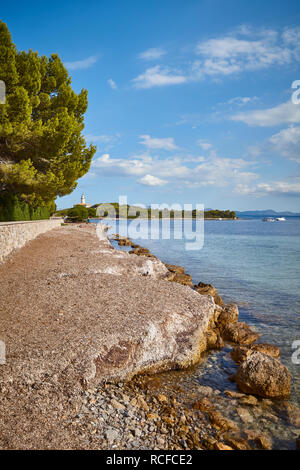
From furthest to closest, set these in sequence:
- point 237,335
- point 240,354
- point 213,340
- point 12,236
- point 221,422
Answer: point 12,236
point 237,335
point 213,340
point 240,354
point 221,422

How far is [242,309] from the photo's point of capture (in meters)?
11.9

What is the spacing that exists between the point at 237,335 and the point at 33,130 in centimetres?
1693

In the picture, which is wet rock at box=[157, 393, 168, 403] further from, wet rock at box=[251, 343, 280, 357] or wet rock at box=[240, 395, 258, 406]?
wet rock at box=[251, 343, 280, 357]

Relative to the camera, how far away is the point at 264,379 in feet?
18.2

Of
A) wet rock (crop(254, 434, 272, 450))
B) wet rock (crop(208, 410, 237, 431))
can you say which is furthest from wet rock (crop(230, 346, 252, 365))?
wet rock (crop(254, 434, 272, 450))

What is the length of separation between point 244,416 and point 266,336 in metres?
4.46

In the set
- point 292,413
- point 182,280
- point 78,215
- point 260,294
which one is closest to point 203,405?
point 292,413

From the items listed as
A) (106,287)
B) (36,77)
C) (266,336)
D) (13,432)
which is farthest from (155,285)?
(36,77)

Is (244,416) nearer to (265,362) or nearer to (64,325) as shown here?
(265,362)

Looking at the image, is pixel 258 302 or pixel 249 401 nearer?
pixel 249 401

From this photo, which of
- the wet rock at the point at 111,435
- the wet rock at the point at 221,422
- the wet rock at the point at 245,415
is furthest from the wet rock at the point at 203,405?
the wet rock at the point at 111,435

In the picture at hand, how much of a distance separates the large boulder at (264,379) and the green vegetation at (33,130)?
16.7m

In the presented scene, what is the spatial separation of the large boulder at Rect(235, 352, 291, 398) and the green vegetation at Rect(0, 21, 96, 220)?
1674 centimetres

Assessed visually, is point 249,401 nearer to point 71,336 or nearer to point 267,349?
point 267,349
